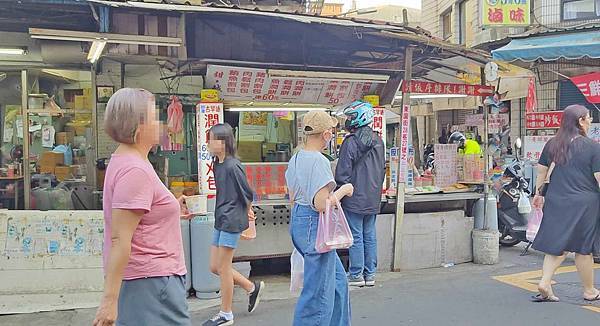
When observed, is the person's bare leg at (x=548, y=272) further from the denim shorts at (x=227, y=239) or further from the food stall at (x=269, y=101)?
the denim shorts at (x=227, y=239)

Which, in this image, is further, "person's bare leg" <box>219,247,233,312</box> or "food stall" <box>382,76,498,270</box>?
"food stall" <box>382,76,498,270</box>

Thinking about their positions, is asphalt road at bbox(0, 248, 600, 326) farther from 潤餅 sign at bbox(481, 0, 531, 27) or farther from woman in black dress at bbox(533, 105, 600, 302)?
潤餅 sign at bbox(481, 0, 531, 27)

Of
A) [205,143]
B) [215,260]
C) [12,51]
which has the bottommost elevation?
[215,260]

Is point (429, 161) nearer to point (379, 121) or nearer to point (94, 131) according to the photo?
point (379, 121)

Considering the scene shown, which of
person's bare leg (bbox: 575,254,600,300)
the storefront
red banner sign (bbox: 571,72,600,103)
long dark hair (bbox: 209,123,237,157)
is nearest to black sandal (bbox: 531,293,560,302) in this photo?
person's bare leg (bbox: 575,254,600,300)

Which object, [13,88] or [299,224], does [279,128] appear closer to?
[13,88]

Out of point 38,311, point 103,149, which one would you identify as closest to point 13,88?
point 103,149

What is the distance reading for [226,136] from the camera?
16.0 feet

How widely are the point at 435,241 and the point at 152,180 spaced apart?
5.28 m

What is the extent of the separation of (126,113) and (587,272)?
458 centimetres

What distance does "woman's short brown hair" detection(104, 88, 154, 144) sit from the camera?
2498mm

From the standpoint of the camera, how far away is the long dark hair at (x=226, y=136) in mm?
4840

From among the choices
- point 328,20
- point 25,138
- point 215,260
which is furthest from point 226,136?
point 25,138

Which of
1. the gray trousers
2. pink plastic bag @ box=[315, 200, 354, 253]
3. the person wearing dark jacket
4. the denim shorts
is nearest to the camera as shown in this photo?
the gray trousers
